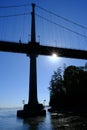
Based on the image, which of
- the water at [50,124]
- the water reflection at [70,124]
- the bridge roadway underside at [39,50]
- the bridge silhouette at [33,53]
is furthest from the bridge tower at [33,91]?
the water reflection at [70,124]

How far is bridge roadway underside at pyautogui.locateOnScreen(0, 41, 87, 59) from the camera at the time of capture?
2704 inches

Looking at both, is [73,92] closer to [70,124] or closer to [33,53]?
[33,53]

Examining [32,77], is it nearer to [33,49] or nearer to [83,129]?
[33,49]

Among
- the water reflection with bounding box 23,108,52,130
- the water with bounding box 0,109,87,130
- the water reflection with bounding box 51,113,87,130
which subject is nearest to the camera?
the water reflection with bounding box 51,113,87,130

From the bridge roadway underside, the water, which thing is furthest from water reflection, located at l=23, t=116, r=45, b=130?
the bridge roadway underside

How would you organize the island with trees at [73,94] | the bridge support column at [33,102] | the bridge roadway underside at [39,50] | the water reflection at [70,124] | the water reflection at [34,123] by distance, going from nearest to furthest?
the water reflection at [70,124] → the water reflection at [34,123] → the bridge support column at [33,102] → the bridge roadway underside at [39,50] → the island with trees at [73,94]

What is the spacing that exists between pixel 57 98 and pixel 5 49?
40.8 meters

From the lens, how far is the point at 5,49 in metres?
68.9

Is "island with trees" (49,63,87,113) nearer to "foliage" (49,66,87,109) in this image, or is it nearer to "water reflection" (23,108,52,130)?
"foliage" (49,66,87,109)

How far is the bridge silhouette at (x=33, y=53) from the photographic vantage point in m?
65.2

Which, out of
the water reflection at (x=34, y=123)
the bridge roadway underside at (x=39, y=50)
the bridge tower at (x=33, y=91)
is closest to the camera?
the water reflection at (x=34, y=123)

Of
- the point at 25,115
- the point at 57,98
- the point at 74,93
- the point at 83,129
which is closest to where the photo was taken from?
the point at 83,129

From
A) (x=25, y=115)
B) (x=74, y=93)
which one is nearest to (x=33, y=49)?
(x=25, y=115)

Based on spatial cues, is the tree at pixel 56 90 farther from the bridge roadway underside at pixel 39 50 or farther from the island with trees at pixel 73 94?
the bridge roadway underside at pixel 39 50
